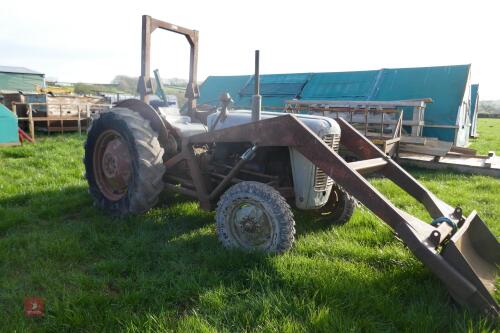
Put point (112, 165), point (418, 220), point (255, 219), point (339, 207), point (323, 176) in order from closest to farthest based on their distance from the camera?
point (418, 220) < point (255, 219) < point (323, 176) < point (339, 207) < point (112, 165)

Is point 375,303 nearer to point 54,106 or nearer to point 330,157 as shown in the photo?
point 330,157

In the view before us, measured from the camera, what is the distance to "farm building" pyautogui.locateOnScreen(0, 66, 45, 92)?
30703 millimetres

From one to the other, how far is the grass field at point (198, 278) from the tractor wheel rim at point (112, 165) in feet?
1.02

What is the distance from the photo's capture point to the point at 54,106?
12.1 meters

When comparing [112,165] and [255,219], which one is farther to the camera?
[112,165]

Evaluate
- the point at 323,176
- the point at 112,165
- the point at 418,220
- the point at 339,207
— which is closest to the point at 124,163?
the point at 112,165

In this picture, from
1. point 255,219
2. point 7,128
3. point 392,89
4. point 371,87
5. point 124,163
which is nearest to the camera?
point 255,219

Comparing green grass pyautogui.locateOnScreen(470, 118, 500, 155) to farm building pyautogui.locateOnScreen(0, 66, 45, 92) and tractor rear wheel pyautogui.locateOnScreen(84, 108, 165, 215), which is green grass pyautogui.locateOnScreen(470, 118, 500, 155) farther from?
farm building pyautogui.locateOnScreen(0, 66, 45, 92)

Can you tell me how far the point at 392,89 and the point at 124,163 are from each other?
8.96 meters

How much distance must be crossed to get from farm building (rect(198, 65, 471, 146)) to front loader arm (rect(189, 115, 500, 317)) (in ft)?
24.4

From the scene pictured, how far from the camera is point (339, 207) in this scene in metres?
3.92

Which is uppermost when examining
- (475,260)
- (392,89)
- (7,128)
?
(392,89)

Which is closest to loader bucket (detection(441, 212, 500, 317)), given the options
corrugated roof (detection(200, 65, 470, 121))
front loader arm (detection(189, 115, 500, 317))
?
front loader arm (detection(189, 115, 500, 317))

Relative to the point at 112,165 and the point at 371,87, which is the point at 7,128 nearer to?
the point at 112,165
